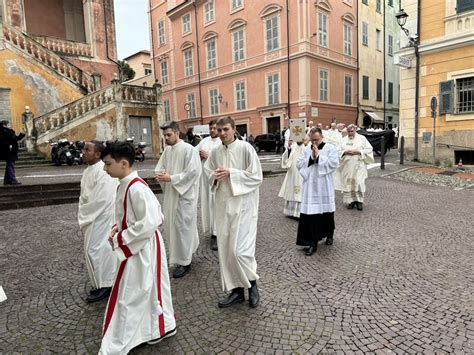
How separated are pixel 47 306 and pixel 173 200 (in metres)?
1.71

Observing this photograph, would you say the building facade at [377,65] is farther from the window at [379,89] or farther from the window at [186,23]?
the window at [186,23]

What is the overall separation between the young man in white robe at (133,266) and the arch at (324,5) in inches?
941

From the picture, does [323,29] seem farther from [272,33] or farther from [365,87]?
[365,87]

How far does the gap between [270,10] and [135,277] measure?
979 inches

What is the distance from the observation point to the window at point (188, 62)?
3102 cm

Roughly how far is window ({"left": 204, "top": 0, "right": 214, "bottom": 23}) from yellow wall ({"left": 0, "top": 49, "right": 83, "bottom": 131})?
594 inches

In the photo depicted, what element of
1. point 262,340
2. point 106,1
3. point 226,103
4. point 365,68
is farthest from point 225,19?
point 262,340

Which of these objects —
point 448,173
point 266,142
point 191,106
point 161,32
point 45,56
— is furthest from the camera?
point 161,32

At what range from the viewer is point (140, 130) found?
1764cm

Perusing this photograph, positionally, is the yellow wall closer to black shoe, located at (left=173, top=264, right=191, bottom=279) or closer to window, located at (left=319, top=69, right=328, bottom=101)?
black shoe, located at (left=173, top=264, right=191, bottom=279)

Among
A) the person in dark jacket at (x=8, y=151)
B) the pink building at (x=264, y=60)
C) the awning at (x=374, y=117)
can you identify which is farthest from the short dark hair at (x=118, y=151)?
the awning at (x=374, y=117)

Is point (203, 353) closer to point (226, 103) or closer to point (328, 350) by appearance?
point (328, 350)

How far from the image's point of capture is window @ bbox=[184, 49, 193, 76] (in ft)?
102

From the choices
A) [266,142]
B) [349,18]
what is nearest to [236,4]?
[349,18]
